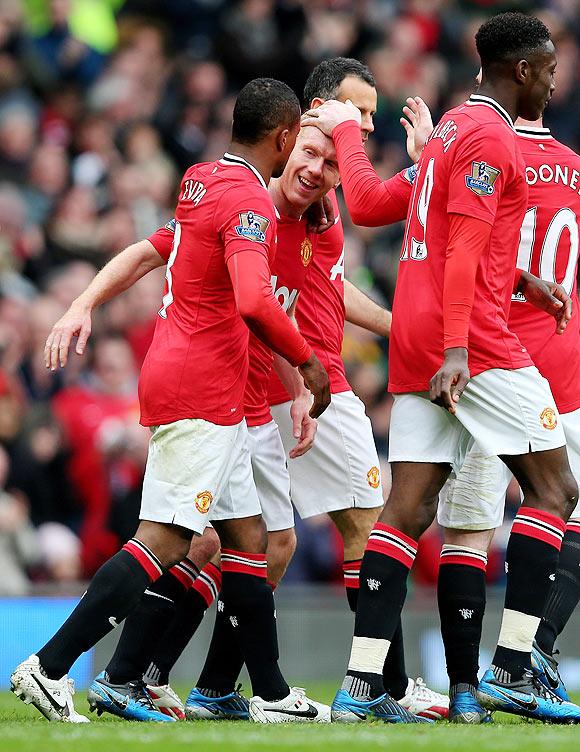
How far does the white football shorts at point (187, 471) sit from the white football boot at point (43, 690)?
661 millimetres

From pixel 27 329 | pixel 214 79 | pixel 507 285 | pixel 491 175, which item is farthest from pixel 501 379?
pixel 214 79

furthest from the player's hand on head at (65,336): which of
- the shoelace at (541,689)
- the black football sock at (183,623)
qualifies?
the shoelace at (541,689)

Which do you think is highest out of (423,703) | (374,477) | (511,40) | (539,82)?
(511,40)

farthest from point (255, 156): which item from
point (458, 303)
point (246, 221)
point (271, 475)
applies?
point (271, 475)

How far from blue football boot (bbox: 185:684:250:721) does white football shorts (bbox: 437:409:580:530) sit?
1.12 m

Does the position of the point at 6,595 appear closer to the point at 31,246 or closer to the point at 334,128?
the point at 31,246

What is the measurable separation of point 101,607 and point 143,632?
1.85 feet

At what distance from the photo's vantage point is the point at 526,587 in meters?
5.41

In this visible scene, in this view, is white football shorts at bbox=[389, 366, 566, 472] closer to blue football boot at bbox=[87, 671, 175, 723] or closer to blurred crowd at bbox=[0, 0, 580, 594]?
blue football boot at bbox=[87, 671, 175, 723]

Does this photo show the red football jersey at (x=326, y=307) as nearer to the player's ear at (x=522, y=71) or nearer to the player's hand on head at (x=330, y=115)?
the player's hand on head at (x=330, y=115)

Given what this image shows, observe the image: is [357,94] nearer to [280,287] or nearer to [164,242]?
[280,287]

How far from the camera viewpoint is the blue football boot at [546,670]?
5.75m

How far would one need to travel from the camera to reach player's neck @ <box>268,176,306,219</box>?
6230 millimetres

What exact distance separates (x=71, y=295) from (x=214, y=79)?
3.18 metres
